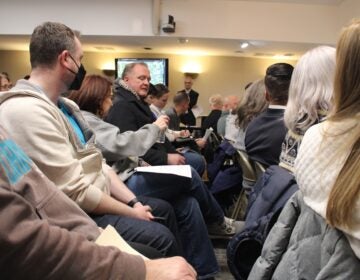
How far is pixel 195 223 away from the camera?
193 centimetres

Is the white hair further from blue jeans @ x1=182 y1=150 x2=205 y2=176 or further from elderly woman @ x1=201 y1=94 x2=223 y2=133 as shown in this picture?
elderly woman @ x1=201 y1=94 x2=223 y2=133

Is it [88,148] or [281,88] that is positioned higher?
[281,88]

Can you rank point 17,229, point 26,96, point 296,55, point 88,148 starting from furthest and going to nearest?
1. point 296,55
2. point 88,148
3. point 26,96
4. point 17,229

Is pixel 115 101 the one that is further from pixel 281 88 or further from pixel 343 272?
pixel 343 272

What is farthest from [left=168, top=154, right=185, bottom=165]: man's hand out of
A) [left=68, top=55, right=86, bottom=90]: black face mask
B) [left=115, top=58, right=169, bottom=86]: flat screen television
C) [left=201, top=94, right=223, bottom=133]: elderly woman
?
[left=115, top=58, right=169, bottom=86]: flat screen television

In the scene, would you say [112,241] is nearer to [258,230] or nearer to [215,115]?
[258,230]

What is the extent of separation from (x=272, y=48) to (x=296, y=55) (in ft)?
3.14

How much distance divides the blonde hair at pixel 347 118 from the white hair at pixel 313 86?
0.65 m

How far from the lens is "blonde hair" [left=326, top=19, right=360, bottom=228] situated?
29.9 inches

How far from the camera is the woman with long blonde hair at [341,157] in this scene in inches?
29.9

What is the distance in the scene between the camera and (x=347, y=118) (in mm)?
836

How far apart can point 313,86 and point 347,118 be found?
72 cm

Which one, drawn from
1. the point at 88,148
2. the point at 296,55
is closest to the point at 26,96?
the point at 88,148

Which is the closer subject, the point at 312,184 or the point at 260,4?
the point at 312,184
